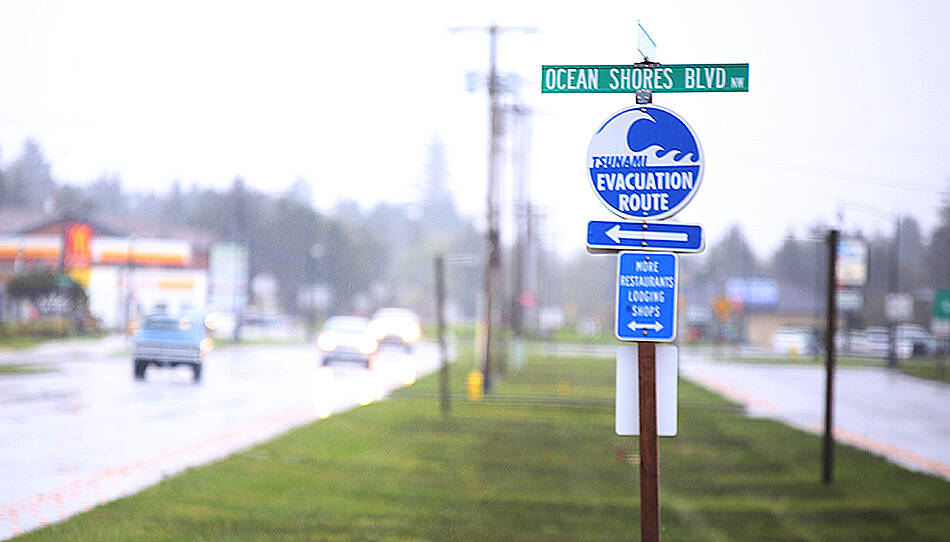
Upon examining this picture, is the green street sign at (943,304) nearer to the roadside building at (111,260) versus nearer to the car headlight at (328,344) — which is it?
the car headlight at (328,344)

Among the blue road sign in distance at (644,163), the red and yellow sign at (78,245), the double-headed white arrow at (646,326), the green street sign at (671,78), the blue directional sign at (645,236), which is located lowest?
the double-headed white arrow at (646,326)

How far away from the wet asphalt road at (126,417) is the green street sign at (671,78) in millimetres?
6711

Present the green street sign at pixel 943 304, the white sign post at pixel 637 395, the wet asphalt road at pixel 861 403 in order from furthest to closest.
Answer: the green street sign at pixel 943 304
the wet asphalt road at pixel 861 403
the white sign post at pixel 637 395

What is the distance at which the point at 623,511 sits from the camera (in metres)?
14.3

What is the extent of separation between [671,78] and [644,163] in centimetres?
62

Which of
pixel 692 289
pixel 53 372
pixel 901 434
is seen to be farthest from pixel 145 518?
pixel 692 289

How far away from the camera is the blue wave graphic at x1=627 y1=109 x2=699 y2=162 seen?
6.75 meters

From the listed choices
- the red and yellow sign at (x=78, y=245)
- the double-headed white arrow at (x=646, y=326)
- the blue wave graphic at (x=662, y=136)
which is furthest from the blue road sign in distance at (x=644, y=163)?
the red and yellow sign at (x=78, y=245)

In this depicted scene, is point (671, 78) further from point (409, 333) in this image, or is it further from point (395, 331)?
point (409, 333)

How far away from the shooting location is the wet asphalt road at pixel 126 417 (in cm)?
1382

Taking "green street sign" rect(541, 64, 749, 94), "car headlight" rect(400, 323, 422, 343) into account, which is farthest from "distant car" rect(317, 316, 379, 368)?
"green street sign" rect(541, 64, 749, 94)

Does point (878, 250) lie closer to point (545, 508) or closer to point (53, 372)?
point (53, 372)

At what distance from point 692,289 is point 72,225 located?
83.1 metres

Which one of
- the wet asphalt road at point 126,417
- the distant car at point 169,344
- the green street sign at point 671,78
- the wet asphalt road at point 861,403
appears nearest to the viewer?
the green street sign at point 671,78
